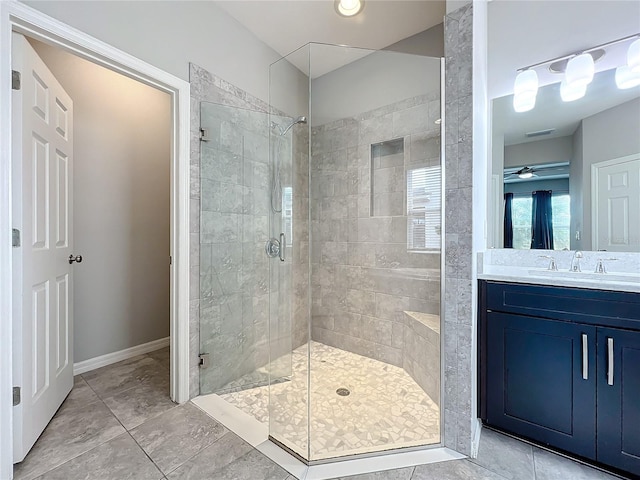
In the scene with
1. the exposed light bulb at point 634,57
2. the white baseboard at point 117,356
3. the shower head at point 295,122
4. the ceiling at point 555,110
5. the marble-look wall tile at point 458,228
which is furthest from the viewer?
the white baseboard at point 117,356

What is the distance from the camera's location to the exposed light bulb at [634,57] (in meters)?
1.62

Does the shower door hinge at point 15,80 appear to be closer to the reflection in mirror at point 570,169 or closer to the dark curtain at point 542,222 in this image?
the reflection in mirror at point 570,169

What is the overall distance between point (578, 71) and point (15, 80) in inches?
119

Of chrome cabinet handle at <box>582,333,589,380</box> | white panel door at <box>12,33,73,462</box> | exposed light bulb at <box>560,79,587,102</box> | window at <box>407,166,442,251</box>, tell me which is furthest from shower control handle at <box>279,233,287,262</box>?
exposed light bulb at <box>560,79,587,102</box>

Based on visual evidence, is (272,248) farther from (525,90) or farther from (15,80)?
(525,90)

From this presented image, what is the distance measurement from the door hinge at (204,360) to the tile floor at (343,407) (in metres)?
0.24

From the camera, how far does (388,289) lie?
94.1 inches

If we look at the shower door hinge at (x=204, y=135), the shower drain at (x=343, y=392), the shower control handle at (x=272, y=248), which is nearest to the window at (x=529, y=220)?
the shower drain at (x=343, y=392)

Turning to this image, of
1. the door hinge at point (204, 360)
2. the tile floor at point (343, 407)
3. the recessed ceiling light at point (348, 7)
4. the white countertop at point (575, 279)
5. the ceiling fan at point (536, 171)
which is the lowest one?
the tile floor at point (343, 407)

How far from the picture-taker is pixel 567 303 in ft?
4.61

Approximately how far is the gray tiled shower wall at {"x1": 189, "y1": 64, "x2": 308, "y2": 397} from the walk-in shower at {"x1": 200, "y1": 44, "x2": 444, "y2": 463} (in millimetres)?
10

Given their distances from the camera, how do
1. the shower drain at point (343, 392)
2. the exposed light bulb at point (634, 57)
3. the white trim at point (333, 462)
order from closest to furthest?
the white trim at point (333, 462) → the exposed light bulb at point (634, 57) → the shower drain at point (343, 392)

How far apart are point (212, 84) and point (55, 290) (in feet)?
5.49

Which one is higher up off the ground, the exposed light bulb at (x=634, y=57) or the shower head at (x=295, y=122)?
the exposed light bulb at (x=634, y=57)
